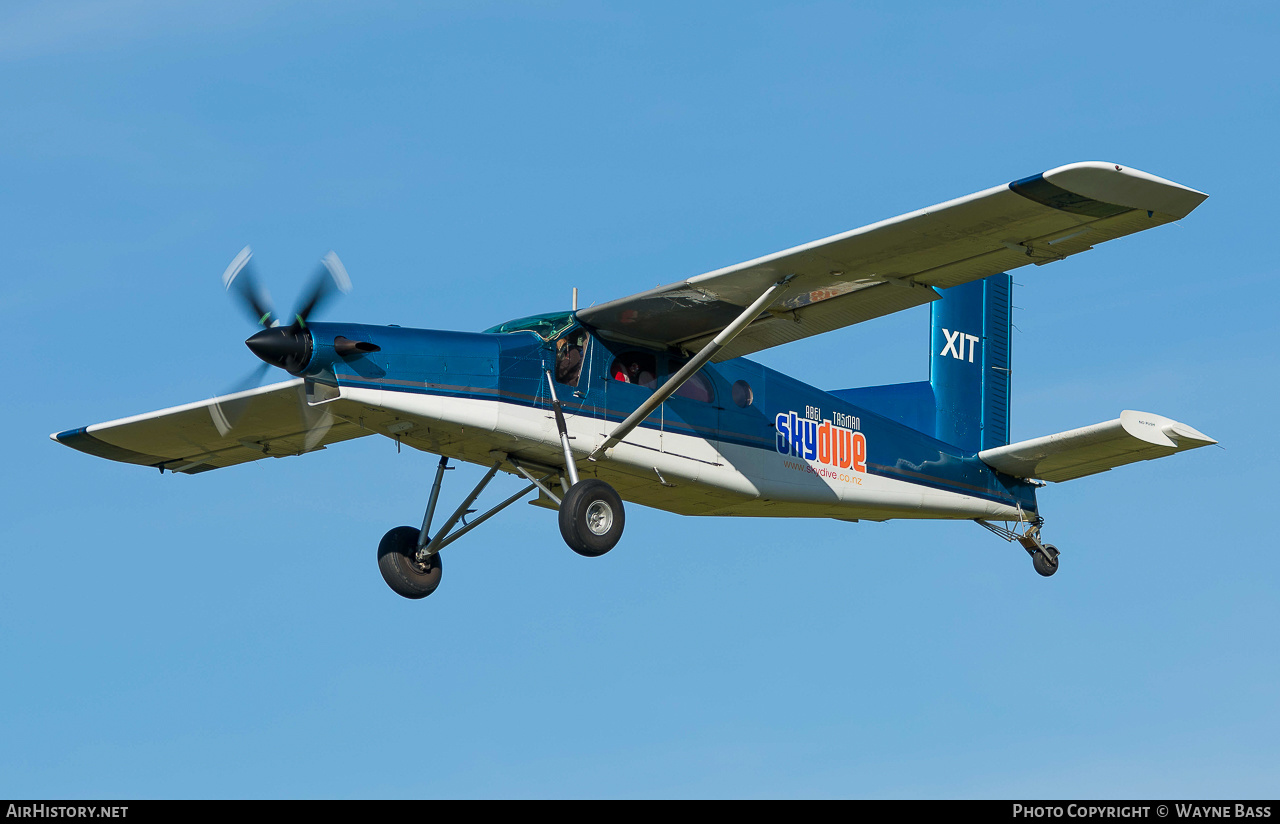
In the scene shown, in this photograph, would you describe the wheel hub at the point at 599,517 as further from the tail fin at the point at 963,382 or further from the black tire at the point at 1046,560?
the black tire at the point at 1046,560

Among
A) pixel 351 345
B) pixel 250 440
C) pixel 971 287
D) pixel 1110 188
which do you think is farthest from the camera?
pixel 971 287

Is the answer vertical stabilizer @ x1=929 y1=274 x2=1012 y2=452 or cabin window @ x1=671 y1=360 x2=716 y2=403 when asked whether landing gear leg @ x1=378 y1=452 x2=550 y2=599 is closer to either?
cabin window @ x1=671 y1=360 x2=716 y2=403

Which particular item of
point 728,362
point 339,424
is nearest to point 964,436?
point 728,362

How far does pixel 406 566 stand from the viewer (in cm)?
1648

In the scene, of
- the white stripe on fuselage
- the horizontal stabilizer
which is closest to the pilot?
the white stripe on fuselage

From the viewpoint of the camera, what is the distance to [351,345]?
48.3ft

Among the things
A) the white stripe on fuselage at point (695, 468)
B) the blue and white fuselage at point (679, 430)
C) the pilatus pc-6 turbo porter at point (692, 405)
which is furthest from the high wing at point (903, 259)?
the white stripe on fuselage at point (695, 468)

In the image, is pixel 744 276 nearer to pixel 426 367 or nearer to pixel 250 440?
pixel 426 367

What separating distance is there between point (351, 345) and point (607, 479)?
3.04 m

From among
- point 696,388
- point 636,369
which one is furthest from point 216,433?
point 696,388

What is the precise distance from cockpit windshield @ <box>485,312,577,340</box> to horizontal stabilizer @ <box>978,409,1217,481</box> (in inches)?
238

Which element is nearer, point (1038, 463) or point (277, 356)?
point (277, 356)

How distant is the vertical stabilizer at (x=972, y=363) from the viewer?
20766 millimetres
